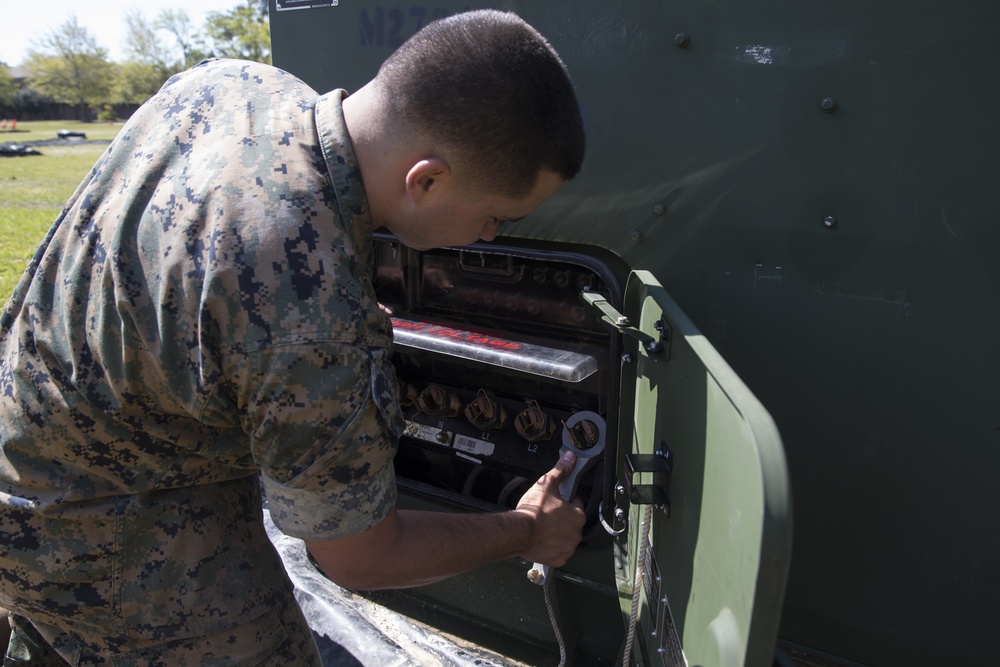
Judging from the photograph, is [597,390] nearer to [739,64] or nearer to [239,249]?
[739,64]

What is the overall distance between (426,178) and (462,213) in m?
0.09

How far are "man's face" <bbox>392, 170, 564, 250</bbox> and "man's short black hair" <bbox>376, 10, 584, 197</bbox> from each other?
38 mm

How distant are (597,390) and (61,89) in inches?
2133

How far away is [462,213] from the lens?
4.25 feet

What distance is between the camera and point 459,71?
1182 mm

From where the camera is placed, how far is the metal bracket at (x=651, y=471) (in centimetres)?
135

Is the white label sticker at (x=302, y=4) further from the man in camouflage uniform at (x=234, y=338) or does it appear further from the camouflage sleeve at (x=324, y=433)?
the camouflage sleeve at (x=324, y=433)

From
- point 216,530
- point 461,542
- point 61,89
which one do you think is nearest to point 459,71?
point 461,542

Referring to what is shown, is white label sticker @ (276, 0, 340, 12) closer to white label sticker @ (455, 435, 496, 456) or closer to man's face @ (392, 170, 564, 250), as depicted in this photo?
man's face @ (392, 170, 564, 250)

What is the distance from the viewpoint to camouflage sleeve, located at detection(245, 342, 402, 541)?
1.09 metres

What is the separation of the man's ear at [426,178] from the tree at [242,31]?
79.2 ft

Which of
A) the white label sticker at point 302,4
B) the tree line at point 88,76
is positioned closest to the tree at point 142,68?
the tree line at point 88,76

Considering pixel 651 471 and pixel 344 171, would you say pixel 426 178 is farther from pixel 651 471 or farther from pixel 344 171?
pixel 651 471

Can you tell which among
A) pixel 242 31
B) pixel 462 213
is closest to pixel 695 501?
pixel 462 213
